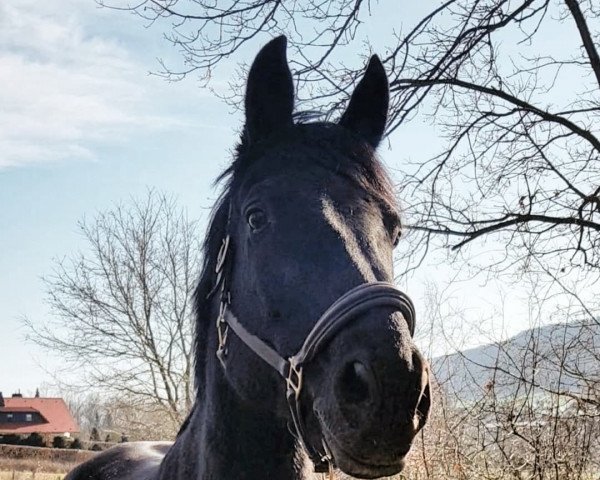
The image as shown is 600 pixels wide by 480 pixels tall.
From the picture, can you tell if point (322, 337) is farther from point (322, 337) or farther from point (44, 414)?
point (44, 414)

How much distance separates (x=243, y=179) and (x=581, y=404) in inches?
159

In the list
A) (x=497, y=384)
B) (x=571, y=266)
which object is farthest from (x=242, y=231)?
(x=571, y=266)

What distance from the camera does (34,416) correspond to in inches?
2334

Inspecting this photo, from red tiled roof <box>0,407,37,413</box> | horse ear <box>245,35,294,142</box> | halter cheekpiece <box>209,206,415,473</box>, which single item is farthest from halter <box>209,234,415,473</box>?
red tiled roof <box>0,407,37,413</box>

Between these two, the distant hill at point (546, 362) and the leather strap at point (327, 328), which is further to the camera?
the distant hill at point (546, 362)

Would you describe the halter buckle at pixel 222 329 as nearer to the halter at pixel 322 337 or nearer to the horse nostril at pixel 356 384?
the halter at pixel 322 337

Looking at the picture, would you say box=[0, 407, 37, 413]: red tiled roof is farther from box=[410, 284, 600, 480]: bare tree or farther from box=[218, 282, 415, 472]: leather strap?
box=[218, 282, 415, 472]: leather strap

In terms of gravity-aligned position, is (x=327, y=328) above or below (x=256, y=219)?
below

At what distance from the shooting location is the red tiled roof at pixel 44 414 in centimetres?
5728

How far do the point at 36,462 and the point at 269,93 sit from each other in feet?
81.1

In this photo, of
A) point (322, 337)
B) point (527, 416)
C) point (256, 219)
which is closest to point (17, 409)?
point (527, 416)

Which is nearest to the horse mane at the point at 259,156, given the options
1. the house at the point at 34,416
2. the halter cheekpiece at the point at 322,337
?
the halter cheekpiece at the point at 322,337

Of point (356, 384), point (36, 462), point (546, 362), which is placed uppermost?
point (546, 362)

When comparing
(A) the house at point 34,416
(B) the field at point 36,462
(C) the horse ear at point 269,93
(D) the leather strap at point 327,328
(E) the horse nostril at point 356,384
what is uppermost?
(A) the house at point 34,416
